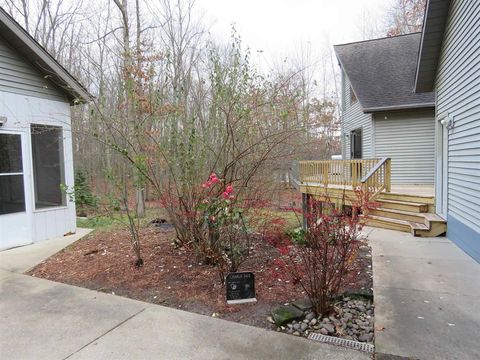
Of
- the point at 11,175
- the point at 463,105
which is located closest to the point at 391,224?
the point at 463,105

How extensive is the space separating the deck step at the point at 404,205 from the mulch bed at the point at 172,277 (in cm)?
236

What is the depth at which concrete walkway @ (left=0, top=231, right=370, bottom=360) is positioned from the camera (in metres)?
2.62

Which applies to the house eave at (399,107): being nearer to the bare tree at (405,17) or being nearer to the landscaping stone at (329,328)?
the landscaping stone at (329,328)

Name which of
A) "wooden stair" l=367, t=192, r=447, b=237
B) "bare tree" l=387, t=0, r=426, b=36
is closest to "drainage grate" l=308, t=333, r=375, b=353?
"wooden stair" l=367, t=192, r=447, b=237

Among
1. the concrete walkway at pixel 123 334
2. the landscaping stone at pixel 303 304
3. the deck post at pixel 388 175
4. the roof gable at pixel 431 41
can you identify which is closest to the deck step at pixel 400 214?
the deck post at pixel 388 175

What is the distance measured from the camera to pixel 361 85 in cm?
1222

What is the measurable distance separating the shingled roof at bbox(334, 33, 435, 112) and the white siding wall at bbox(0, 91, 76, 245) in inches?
364

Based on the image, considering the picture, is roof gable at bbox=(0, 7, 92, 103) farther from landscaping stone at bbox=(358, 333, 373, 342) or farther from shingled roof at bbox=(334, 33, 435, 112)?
shingled roof at bbox=(334, 33, 435, 112)

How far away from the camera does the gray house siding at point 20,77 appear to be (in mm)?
6160

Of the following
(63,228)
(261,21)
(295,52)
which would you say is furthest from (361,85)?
(63,228)

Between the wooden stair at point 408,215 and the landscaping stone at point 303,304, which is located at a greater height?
the wooden stair at point 408,215

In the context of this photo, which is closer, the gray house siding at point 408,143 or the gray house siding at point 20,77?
the gray house siding at point 20,77

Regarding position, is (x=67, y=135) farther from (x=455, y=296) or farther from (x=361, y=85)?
(x=361, y=85)

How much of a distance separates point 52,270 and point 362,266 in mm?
4588
